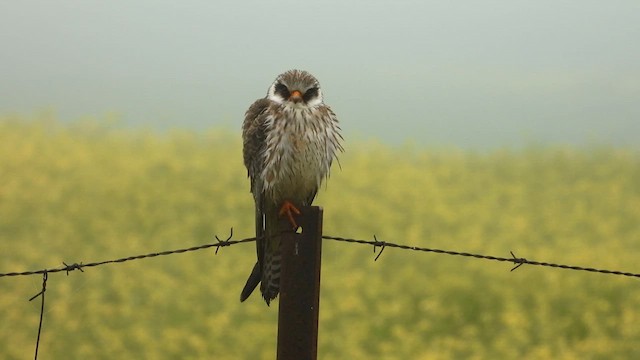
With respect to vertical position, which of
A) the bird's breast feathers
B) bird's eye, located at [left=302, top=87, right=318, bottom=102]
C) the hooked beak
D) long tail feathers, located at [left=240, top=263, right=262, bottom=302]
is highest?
bird's eye, located at [left=302, top=87, right=318, bottom=102]

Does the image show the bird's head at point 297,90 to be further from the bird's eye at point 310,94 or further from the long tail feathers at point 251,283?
the long tail feathers at point 251,283

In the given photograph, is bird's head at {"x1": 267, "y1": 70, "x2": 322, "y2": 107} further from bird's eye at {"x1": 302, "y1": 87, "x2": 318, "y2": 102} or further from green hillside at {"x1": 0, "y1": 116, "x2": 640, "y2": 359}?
green hillside at {"x1": 0, "y1": 116, "x2": 640, "y2": 359}

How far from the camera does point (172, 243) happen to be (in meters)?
5.77

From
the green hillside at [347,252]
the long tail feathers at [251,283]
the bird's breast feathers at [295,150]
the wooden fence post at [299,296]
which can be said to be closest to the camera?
the wooden fence post at [299,296]

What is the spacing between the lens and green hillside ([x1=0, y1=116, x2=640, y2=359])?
5023mm

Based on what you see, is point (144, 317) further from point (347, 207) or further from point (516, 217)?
point (516, 217)

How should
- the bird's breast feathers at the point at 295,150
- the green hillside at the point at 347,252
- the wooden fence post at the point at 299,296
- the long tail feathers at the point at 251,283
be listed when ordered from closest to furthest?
1. the wooden fence post at the point at 299,296
2. the long tail feathers at the point at 251,283
3. the bird's breast feathers at the point at 295,150
4. the green hillside at the point at 347,252

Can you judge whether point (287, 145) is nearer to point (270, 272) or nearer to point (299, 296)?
point (270, 272)

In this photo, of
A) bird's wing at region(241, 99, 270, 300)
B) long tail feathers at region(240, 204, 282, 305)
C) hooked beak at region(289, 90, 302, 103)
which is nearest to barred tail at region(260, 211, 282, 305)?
long tail feathers at region(240, 204, 282, 305)

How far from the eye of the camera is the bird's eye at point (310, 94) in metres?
2.94

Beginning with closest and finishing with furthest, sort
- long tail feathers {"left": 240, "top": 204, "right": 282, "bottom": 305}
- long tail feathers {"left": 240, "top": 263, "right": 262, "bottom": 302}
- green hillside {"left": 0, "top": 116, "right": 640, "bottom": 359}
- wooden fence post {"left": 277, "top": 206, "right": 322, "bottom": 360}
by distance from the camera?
wooden fence post {"left": 277, "top": 206, "right": 322, "bottom": 360} < long tail feathers {"left": 240, "top": 263, "right": 262, "bottom": 302} < long tail feathers {"left": 240, "top": 204, "right": 282, "bottom": 305} < green hillside {"left": 0, "top": 116, "right": 640, "bottom": 359}

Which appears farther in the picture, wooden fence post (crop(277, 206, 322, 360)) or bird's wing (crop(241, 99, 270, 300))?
bird's wing (crop(241, 99, 270, 300))

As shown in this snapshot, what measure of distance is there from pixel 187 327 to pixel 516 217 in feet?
8.92

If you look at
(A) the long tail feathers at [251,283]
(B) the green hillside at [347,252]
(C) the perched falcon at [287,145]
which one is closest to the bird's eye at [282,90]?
(C) the perched falcon at [287,145]
